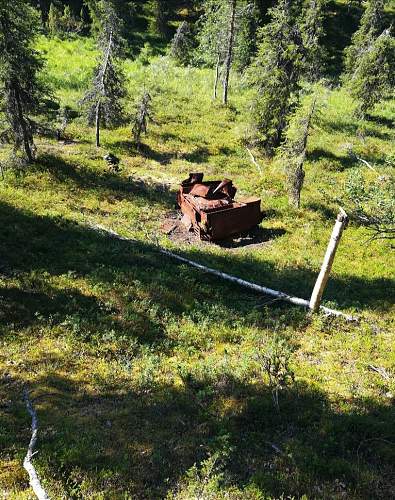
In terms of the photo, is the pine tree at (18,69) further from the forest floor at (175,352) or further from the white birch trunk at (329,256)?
the white birch trunk at (329,256)

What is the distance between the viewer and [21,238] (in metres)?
16.5

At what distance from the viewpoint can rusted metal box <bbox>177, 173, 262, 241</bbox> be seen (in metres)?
18.9

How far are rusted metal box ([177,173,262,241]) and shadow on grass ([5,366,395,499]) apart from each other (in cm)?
972

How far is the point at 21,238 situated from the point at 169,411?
426 inches

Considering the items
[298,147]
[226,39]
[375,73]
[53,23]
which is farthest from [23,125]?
[53,23]

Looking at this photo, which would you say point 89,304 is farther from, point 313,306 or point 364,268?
point 364,268

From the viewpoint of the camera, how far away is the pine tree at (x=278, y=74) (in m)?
28.9

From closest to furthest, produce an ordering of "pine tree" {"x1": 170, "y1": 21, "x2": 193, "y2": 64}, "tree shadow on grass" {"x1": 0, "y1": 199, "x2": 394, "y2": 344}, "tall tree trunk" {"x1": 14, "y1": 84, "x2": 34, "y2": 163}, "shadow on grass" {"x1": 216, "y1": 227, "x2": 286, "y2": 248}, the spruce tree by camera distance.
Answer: "tree shadow on grass" {"x1": 0, "y1": 199, "x2": 394, "y2": 344} → "shadow on grass" {"x1": 216, "y1": 227, "x2": 286, "y2": 248} → "tall tree trunk" {"x1": 14, "y1": 84, "x2": 34, "y2": 163} → the spruce tree → "pine tree" {"x1": 170, "y1": 21, "x2": 193, "y2": 64}

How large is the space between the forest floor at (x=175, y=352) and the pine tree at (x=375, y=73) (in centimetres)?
2053

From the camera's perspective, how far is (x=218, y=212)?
61.1 ft

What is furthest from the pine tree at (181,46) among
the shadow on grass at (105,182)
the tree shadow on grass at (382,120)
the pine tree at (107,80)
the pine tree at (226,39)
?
the shadow on grass at (105,182)

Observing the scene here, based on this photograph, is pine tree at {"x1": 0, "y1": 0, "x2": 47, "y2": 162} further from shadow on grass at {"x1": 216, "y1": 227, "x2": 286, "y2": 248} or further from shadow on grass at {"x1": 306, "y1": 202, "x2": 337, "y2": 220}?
shadow on grass at {"x1": 306, "y1": 202, "x2": 337, "y2": 220}

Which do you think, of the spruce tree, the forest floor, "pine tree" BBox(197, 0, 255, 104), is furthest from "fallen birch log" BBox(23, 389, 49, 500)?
"pine tree" BBox(197, 0, 255, 104)

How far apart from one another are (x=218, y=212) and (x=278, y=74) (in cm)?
1546
